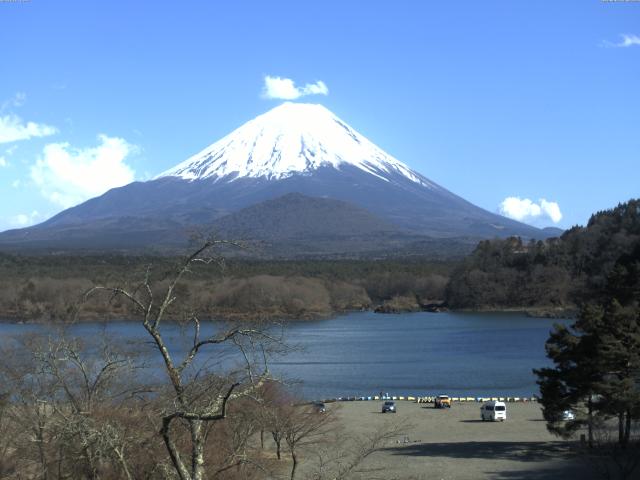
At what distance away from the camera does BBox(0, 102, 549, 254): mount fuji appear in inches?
4951

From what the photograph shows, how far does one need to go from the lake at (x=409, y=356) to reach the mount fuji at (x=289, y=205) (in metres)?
61.8

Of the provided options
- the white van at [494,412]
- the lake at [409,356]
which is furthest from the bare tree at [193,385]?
the white van at [494,412]

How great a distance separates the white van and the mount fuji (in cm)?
8651

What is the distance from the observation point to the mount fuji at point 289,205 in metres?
126

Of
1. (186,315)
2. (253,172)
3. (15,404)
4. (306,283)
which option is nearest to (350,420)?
(15,404)

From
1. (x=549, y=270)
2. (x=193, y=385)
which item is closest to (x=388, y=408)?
(x=193, y=385)

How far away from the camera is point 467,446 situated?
1597 cm

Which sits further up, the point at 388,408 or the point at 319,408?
the point at 319,408

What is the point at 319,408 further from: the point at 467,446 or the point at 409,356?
the point at 409,356

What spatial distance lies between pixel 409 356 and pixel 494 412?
14.8 m

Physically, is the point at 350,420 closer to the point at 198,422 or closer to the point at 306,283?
the point at 198,422

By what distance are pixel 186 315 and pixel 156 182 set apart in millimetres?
175635

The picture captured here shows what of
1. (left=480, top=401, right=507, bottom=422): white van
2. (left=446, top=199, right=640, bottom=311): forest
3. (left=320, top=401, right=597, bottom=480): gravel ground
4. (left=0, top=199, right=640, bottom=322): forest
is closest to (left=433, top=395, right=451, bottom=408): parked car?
(left=320, top=401, right=597, bottom=480): gravel ground

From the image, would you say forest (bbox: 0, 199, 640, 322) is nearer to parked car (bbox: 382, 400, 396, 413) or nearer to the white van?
parked car (bbox: 382, 400, 396, 413)
